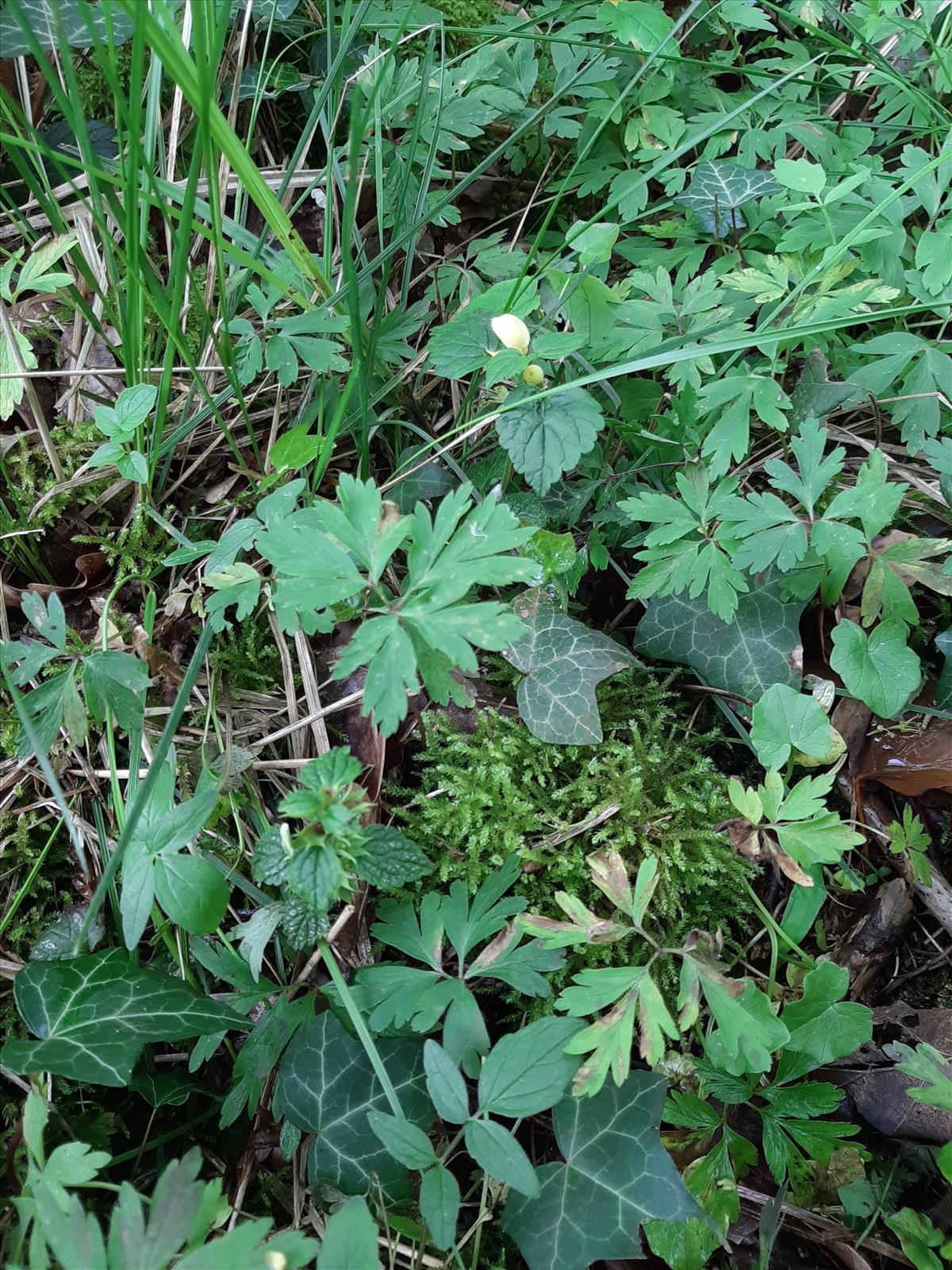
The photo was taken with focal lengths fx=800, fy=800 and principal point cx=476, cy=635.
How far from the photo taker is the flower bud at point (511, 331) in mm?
1733

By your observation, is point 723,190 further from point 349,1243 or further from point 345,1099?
point 349,1243

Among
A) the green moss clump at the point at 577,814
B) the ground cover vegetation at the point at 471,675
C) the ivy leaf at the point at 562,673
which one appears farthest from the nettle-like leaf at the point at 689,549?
the green moss clump at the point at 577,814

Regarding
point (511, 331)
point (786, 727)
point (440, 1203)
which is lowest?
point (440, 1203)

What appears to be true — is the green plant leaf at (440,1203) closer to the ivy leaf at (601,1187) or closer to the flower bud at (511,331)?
the ivy leaf at (601,1187)

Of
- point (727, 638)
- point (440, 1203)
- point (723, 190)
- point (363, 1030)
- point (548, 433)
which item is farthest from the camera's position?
point (723, 190)

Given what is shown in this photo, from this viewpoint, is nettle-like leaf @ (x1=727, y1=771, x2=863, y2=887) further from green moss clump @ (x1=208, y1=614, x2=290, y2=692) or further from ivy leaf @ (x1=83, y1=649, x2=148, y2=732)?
ivy leaf @ (x1=83, y1=649, x2=148, y2=732)

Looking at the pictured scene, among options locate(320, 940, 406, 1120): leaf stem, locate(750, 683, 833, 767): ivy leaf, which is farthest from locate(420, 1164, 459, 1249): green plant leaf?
locate(750, 683, 833, 767): ivy leaf

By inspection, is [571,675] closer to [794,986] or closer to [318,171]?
[794,986]

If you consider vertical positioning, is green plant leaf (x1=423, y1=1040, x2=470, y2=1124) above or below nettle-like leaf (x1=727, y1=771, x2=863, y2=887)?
below

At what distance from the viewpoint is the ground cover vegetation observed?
1461 millimetres

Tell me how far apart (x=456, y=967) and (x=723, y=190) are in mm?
2264

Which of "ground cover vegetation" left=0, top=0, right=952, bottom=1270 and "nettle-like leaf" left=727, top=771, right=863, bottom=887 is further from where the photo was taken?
"nettle-like leaf" left=727, top=771, right=863, bottom=887

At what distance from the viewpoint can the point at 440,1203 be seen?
4.42 ft

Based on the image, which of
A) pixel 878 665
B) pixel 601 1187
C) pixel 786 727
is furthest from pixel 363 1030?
pixel 878 665
